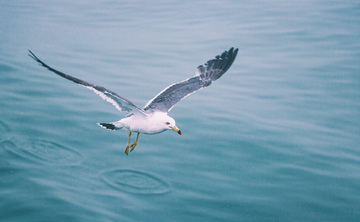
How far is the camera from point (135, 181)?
17.1 meters

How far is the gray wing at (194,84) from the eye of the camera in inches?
534

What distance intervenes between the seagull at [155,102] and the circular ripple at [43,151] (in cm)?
607

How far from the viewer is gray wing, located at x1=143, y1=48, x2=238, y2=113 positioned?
13.6 m

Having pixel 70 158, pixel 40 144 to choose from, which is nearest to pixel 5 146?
pixel 40 144

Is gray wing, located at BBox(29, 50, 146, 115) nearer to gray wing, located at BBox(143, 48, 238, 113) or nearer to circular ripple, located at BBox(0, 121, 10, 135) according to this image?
gray wing, located at BBox(143, 48, 238, 113)

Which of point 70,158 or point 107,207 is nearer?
point 107,207

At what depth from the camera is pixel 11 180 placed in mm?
16922

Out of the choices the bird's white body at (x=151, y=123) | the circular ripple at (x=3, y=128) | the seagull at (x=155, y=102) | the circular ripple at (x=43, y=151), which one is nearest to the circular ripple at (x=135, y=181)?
the circular ripple at (x=43, y=151)

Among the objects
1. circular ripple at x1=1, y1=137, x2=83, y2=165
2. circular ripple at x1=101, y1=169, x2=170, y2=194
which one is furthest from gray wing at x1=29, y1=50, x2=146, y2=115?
circular ripple at x1=1, y1=137, x2=83, y2=165

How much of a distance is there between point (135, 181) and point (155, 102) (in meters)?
4.74

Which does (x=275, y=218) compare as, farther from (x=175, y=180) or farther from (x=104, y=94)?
(x=104, y=94)

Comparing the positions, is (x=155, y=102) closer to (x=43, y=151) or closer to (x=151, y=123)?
(x=151, y=123)

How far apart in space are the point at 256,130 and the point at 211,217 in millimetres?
5839

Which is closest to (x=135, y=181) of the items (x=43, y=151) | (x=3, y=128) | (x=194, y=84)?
(x=43, y=151)
